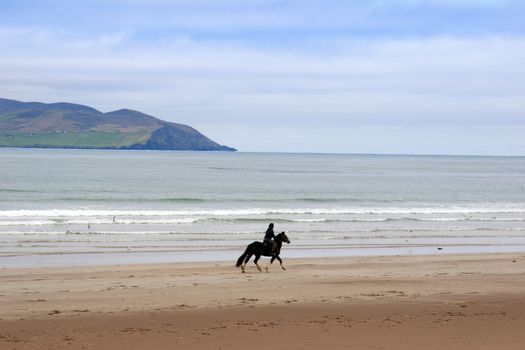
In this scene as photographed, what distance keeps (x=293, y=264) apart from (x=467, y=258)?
18.1ft

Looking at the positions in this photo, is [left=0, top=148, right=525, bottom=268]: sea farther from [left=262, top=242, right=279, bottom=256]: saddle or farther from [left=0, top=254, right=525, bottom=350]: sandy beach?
[left=0, top=254, right=525, bottom=350]: sandy beach

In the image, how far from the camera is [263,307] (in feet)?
43.3

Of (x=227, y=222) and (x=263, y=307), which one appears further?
(x=227, y=222)

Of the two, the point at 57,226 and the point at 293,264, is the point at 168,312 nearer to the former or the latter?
the point at 293,264

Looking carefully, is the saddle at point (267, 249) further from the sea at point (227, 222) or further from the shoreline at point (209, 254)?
the sea at point (227, 222)

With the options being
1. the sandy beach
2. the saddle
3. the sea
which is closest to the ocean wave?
the sea

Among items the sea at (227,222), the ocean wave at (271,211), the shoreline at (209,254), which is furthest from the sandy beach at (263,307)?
the ocean wave at (271,211)

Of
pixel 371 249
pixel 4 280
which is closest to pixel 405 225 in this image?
pixel 371 249

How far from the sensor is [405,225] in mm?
34500

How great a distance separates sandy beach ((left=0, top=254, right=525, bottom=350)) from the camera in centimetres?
1059

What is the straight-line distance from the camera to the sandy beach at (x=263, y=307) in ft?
34.7

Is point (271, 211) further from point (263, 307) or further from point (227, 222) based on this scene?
point (263, 307)

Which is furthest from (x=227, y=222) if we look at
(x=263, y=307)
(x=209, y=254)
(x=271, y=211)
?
(x=263, y=307)

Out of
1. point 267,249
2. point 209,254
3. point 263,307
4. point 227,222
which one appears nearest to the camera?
point 263,307
